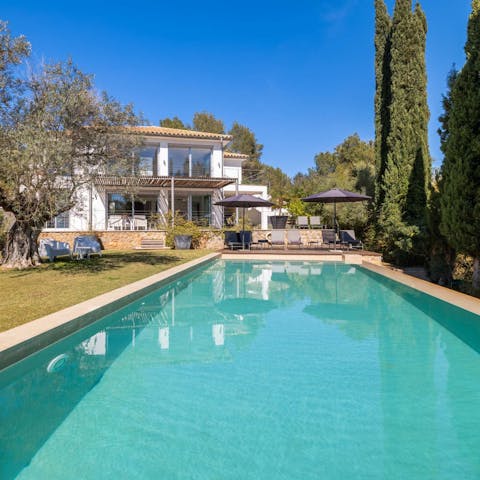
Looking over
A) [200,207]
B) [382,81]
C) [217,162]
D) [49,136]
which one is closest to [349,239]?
[382,81]

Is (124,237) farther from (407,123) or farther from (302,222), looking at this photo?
(407,123)

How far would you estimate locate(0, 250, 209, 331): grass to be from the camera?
579 centimetres

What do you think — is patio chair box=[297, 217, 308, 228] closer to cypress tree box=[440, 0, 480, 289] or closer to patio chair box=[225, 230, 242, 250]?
patio chair box=[225, 230, 242, 250]

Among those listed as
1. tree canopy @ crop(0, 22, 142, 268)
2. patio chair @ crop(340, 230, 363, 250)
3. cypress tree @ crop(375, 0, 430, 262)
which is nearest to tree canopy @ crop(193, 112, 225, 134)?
patio chair @ crop(340, 230, 363, 250)

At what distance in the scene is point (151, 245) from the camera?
20.5 meters

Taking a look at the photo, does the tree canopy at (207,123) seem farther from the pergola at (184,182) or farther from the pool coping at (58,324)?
the pool coping at (58,324)

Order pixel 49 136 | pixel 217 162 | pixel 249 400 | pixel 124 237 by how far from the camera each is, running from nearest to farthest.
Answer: pixel 249 400 → pixel 49 136 → pixel 124 237 → pixel 217 162

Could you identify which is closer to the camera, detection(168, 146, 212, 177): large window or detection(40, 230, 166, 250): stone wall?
detection(40, 230, 166, 250): stone wall

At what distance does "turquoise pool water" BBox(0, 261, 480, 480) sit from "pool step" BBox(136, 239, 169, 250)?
13.6 m

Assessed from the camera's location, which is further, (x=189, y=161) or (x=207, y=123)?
(x=207, y=123)

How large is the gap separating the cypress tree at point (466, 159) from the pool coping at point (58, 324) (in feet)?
23.3

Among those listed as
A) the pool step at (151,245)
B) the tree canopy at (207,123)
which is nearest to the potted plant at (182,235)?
the pool step at (151,245)

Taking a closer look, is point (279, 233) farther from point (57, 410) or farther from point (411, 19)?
point (57, 410)

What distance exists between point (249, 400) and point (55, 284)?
6.54m
